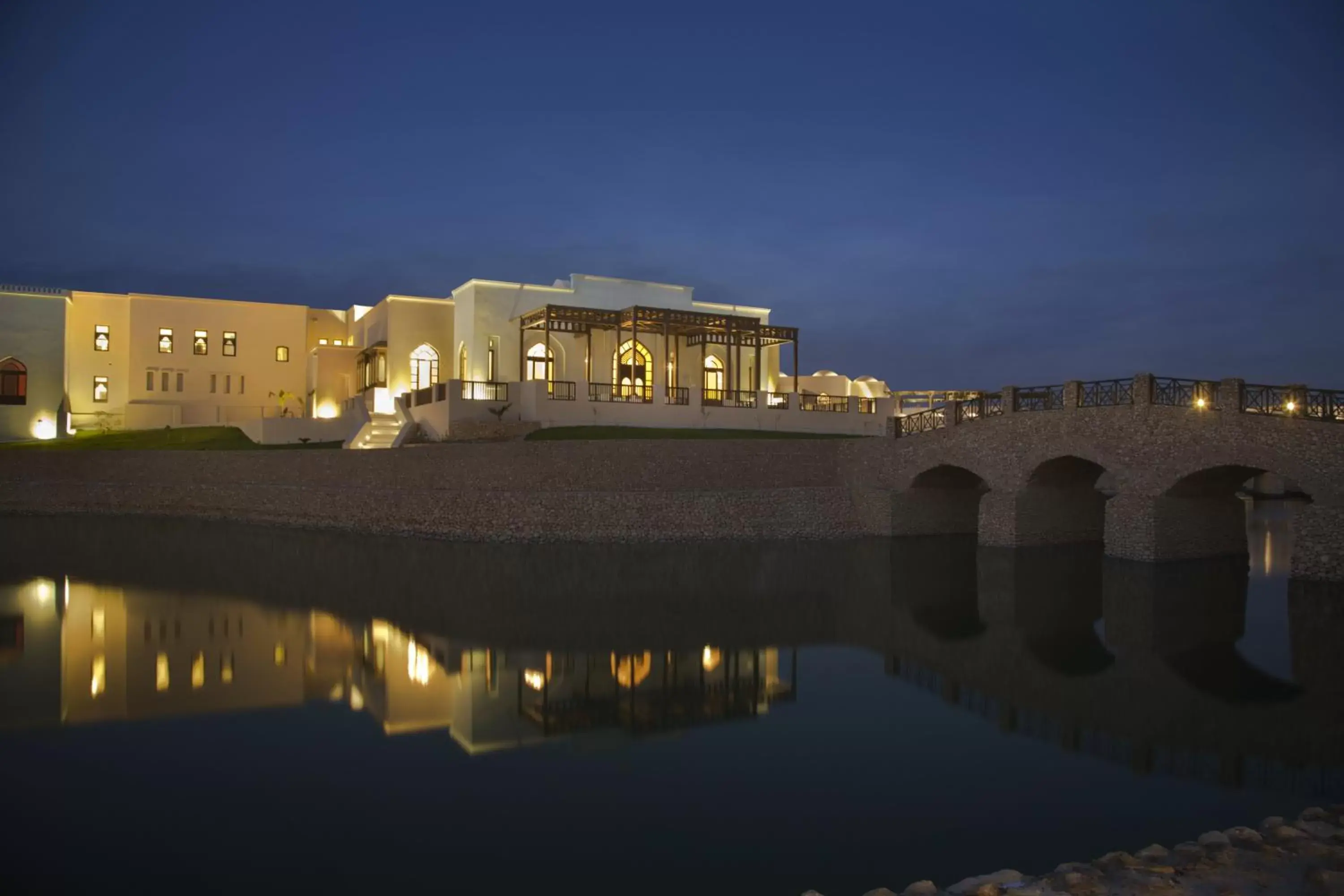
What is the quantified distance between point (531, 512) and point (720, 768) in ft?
49.8

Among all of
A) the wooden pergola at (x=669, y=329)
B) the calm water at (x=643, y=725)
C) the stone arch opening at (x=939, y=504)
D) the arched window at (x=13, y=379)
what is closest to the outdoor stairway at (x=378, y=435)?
the wooden pergola at (x=669, y=329)

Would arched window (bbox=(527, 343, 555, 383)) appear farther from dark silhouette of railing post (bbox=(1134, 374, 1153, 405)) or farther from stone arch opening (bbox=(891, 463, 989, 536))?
dark silhouette of railing post (bbox=(1134, 374, 1153, 405))

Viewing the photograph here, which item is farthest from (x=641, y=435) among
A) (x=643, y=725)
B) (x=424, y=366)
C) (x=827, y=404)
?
(x=643, y=725)

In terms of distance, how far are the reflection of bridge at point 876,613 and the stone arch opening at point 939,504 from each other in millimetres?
650

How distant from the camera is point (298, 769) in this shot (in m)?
Answer: 8.59

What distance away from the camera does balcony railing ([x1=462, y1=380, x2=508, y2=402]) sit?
93.4ft

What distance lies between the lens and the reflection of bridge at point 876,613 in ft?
33.9

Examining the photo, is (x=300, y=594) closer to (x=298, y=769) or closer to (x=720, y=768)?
(x=298, y=769)

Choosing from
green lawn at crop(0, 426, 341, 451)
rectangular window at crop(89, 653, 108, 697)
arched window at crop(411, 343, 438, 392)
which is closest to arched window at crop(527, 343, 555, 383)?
arched window at crop(411, 343, 438, 392)

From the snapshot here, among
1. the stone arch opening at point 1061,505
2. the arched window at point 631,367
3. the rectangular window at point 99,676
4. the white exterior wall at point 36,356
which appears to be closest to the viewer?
the rectangular window at point 99,676

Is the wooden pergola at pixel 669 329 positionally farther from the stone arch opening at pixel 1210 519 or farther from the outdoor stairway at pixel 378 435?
the stone arch opening at pixel 1210 519

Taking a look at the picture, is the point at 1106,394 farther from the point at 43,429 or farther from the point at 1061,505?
the point at 43,429

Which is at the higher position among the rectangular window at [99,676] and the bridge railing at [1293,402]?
the bridge railing at [1293,402]

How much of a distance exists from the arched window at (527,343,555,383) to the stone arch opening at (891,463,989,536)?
14210 millimetres
